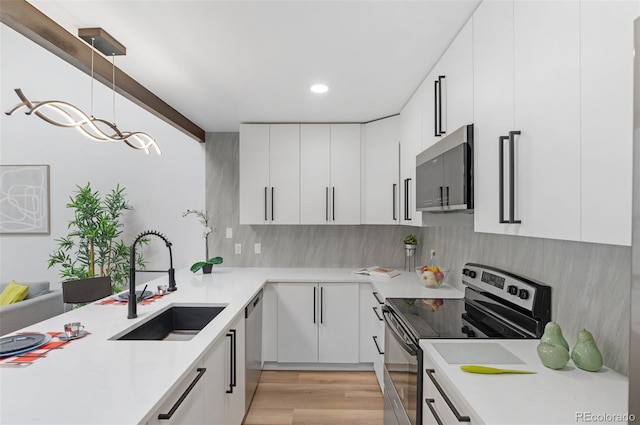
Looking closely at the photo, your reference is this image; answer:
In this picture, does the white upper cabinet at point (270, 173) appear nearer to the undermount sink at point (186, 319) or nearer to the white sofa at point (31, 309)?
the undermount sink at point (186, 319)

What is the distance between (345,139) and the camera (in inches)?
139

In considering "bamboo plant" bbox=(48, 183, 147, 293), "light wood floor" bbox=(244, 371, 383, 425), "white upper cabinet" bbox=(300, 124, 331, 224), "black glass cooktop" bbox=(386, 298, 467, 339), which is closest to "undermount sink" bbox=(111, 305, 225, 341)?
"light wood floor" bbox=(244, 371, 383, 425)

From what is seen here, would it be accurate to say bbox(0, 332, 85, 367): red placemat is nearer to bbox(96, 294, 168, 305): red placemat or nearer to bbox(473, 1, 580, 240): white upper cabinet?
bbox(96, 294, 168, 305): red placemat

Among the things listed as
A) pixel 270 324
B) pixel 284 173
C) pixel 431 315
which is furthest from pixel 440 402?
pixel 284 173

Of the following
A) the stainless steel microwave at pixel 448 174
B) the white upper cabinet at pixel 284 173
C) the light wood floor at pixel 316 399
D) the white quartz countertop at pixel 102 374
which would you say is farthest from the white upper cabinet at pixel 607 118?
the white upper cabinet at pixel 284 173

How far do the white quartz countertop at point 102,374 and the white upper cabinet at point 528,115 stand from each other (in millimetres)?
1288

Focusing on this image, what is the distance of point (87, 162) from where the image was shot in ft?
14.3

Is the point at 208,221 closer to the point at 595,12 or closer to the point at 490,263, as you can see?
the point at 490,263

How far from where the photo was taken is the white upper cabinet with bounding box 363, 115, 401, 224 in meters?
3.27

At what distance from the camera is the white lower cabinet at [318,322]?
3270 millimetres

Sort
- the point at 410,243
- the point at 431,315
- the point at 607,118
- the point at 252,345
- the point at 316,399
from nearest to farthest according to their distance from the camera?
the point at 607,118 → the point at 431,315 → the point at 252,345 → the point at 316,399 → the point at 410,243

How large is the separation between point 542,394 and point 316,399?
Answer: 2127 mm

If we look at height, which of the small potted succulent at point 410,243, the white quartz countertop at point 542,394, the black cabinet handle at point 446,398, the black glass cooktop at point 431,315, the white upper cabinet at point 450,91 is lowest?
the black cabinet handle at point 446,398

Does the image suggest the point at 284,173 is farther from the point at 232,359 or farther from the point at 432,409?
the point at 432,409
